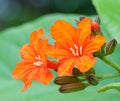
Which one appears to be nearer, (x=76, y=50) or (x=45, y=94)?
(x=76, y=50)

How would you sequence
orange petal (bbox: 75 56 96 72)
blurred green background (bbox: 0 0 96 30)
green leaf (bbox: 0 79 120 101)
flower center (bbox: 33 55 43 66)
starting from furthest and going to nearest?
blurred green background (bbox: 0 0 96 30)
green leaf (bbox: 0 79 120 101)
flower center (bbox: 33 55 43 66)
orange petal (bbox: 75 56 96 72)

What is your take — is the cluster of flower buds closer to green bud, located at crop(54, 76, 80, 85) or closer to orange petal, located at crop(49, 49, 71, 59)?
green bud, located at crop(54, 76, 80, 85)

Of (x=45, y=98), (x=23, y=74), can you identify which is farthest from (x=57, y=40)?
(x=45, y=98)

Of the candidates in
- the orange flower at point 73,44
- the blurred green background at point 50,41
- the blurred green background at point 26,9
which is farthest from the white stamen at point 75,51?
the blurred green background at point 26,9

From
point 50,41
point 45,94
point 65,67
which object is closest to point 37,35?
point 65,67

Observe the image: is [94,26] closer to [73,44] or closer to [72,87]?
[73,44]

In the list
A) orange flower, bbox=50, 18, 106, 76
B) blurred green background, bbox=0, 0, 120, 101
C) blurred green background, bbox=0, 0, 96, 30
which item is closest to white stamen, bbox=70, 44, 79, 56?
orange flower, bbox=50, 18, 106, 76
